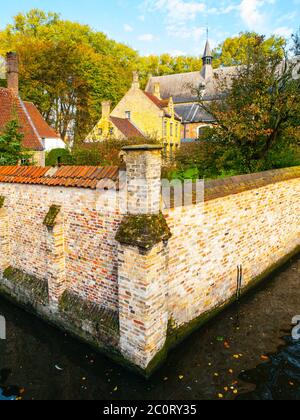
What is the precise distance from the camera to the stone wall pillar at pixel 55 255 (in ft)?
22.5

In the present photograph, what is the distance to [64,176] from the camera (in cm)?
682

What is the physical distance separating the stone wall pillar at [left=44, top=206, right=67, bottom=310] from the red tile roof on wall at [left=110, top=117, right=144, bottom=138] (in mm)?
26226

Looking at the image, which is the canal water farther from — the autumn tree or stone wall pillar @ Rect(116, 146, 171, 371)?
the autumn tree

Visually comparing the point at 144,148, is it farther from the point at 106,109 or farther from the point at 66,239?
the point at 106,109

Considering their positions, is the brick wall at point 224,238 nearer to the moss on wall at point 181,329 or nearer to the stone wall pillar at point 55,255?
the moss on wall at point 181,329

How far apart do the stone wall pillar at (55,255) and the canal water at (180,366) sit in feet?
3.11

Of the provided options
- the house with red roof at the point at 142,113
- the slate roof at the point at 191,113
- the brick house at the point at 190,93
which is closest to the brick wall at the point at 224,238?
the house with red roof at the point at 142,113

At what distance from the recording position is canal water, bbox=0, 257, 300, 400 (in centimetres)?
524

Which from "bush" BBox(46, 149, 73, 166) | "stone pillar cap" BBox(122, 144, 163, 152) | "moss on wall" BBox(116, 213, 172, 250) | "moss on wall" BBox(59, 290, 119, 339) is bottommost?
"moss on wall" BBox(59, 290, 119, 339)

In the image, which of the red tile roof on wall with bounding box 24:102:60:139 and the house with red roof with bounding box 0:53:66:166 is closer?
the house with red roof with bounding box 0:53:66:166

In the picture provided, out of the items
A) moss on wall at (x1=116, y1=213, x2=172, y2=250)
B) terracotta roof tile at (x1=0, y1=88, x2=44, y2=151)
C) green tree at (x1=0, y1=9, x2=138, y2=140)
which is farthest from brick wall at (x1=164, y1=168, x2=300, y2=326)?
green tree at (x1=0, y1=9, x2=138, y2=140)

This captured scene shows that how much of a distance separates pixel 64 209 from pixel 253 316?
5.46m

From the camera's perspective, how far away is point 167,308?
6.09m

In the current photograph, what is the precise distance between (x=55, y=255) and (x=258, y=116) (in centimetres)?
1060
